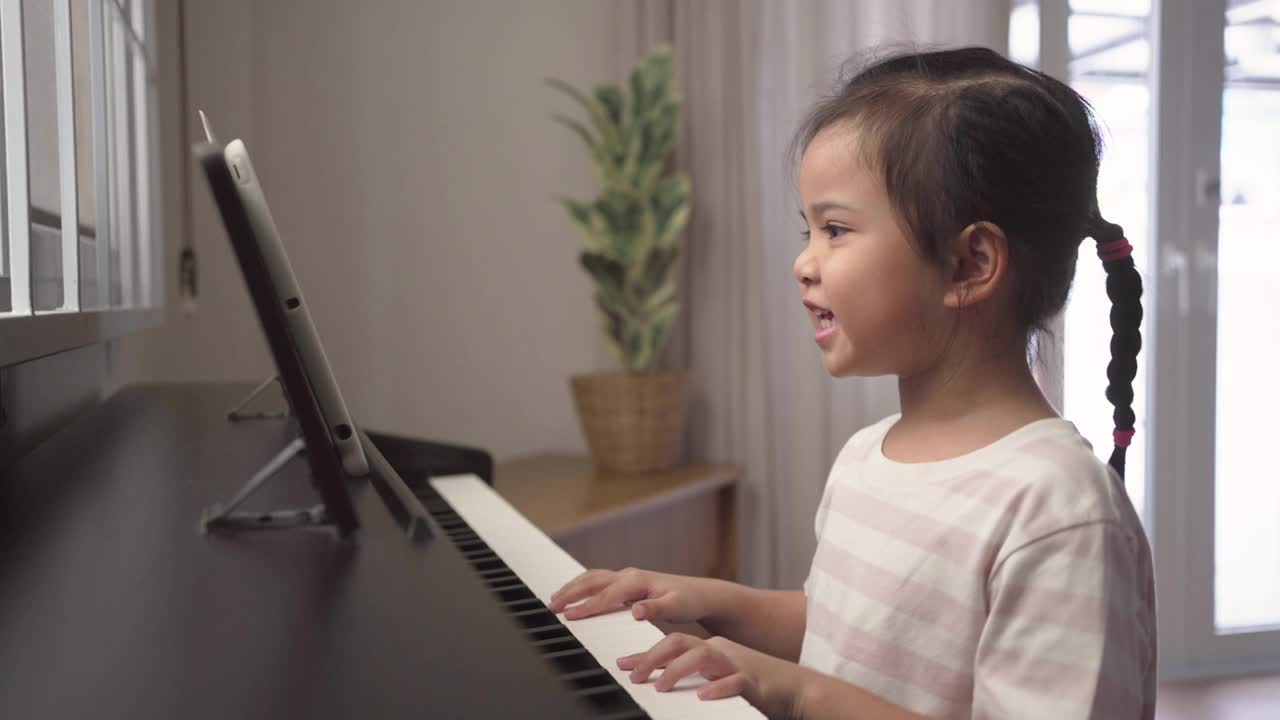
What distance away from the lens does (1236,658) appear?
9.05 feet

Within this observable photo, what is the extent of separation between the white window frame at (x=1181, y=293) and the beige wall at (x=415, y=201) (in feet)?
4.74

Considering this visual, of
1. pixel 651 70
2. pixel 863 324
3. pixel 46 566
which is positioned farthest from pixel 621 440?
pixel 46 566

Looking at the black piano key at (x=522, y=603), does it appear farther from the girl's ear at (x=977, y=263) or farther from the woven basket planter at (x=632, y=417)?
the woven basket planter at (x=632, y=417)

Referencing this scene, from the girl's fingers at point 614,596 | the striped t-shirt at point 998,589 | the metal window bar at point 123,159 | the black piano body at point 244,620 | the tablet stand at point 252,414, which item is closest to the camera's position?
the black piano body at point 244,620

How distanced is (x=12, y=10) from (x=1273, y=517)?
302cm

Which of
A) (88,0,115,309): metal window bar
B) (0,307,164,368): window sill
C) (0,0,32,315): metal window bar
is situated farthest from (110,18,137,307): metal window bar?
(0,0,32,315): metal window bar

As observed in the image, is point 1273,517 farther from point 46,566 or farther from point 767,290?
point 46,566

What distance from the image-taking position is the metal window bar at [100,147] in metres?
1.69

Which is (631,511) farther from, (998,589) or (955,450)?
(998,589)

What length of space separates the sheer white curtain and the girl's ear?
1.81 m

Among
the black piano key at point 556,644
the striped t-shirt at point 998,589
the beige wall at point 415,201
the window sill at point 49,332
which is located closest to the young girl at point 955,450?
the striped t-shirt at point 998,589

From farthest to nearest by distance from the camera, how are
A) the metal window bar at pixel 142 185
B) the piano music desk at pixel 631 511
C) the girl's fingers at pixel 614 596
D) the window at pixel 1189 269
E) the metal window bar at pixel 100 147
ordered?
the window at pixel 1189 269 < the piano music desk at pixel 631 511 < the metal window bar at pixel 142 185 < the metal window bar at pixel 100 147 < the girl's fingers at pixel 614 596

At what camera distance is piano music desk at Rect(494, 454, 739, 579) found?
2318mm

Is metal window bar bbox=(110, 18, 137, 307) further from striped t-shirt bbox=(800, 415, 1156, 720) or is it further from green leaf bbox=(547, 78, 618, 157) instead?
striped t-shirt bbox=(800, 415, 1156, 720)
